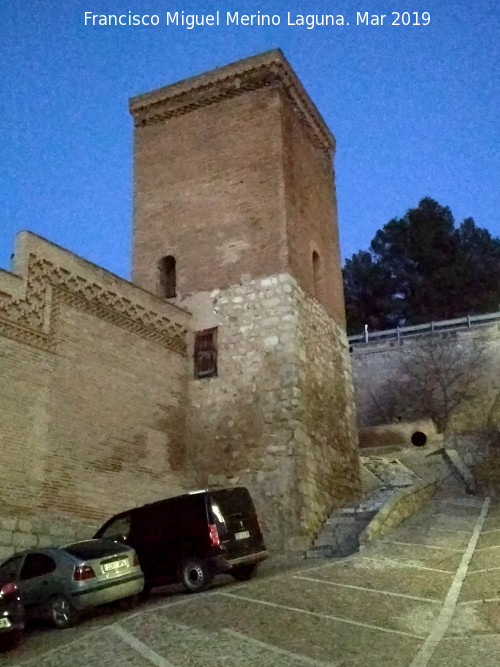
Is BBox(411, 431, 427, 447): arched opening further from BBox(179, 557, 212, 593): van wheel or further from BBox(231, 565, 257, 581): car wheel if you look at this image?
BBox(179, 557, 212, 593): van wheel

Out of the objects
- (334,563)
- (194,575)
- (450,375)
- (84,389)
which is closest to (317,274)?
(84,389)

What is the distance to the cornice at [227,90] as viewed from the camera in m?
17.1

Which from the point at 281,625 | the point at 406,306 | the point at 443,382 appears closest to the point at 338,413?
the point at 281,625

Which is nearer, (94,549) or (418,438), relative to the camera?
(94,549)

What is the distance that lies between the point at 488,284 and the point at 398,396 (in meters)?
10.1

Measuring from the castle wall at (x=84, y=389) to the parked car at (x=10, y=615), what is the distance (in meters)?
2.77

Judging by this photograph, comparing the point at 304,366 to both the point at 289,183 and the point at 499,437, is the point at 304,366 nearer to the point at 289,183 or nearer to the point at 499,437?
the point at 289,183

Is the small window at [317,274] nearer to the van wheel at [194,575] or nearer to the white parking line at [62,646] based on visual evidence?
the van wheel at [194,575]

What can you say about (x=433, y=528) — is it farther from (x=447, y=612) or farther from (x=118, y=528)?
(x=118, y=528)

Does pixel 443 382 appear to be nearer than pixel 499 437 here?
No

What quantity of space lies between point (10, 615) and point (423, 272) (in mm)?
31592

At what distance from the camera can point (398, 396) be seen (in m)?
28.9

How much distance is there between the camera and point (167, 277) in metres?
17.2

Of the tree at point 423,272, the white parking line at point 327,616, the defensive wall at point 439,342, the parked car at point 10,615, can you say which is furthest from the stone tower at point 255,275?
the tree at point 423,272
